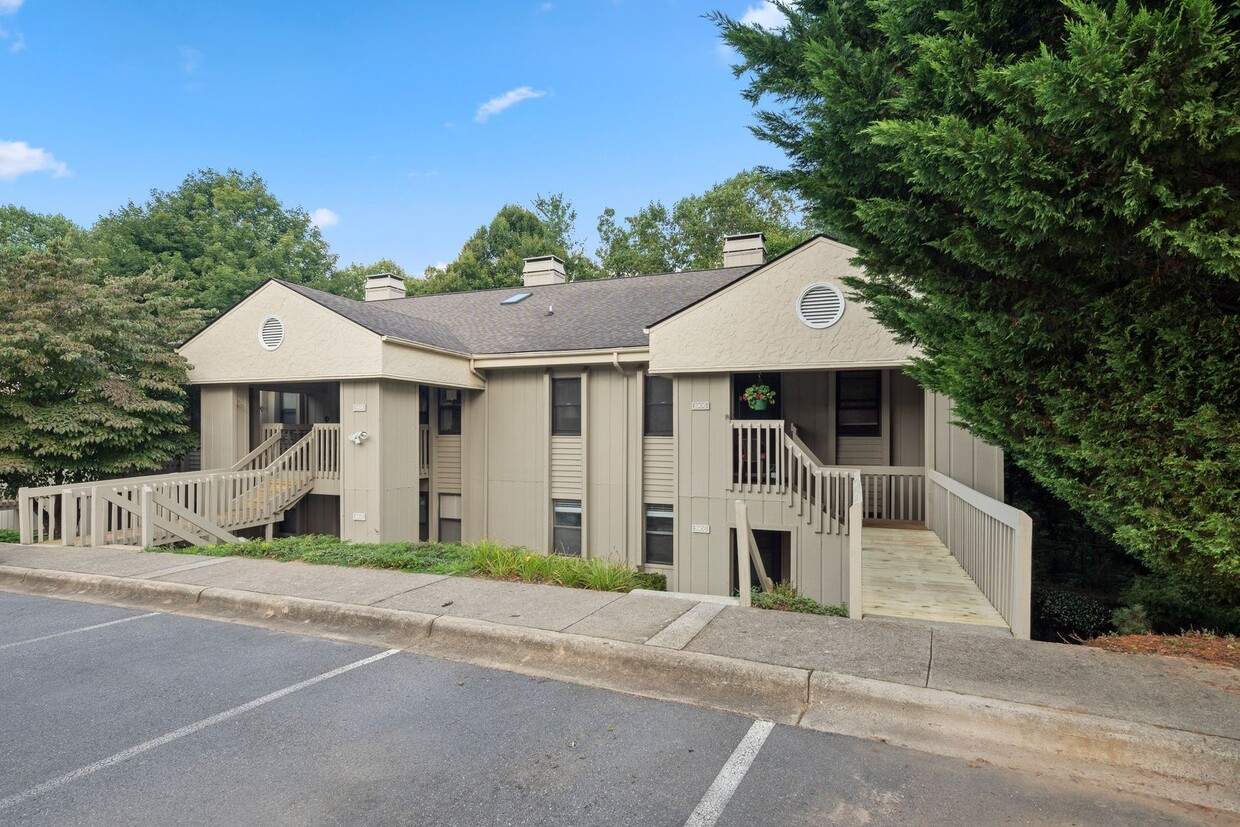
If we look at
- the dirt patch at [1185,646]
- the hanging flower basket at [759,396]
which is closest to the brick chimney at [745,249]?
the hanging flower basket at [759,396]

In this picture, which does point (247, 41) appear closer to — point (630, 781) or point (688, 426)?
point (688, 426)

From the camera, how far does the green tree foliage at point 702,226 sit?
31641 mm

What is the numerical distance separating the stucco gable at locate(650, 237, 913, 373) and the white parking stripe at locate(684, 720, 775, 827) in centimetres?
653

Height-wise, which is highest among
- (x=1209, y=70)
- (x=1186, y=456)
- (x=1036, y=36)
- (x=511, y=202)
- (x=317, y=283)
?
(x=511, y=202)

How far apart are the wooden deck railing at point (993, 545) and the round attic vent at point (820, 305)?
2678 millimetres

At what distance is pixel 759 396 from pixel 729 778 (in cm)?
784

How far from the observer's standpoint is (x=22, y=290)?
1053 cm

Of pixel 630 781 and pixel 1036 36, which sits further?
pixel 1036 36

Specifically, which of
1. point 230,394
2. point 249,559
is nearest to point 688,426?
point 249,559

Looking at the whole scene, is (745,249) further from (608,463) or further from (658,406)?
(608,463)

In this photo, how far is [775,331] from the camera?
9445mm

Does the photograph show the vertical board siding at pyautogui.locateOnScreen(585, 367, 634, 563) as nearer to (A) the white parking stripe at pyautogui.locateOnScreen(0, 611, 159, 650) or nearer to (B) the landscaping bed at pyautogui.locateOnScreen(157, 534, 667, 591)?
(B) the landscaping bed at pyautogui.locateOnScreen(157, 534, 667, 591)

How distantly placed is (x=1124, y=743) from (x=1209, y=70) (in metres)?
3.18

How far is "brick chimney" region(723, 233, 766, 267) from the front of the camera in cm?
1454
